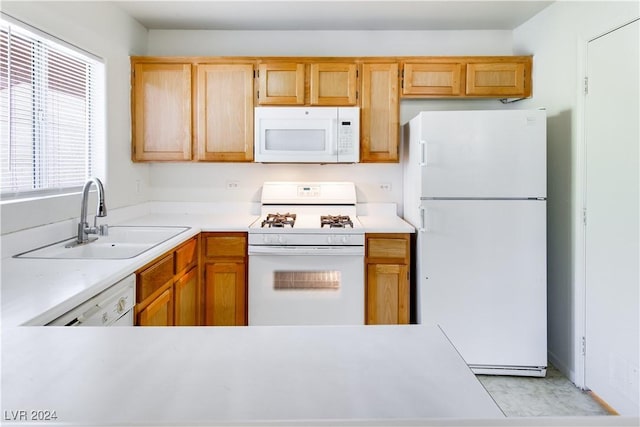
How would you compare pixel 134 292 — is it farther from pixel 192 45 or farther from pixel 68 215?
pixel 192 45

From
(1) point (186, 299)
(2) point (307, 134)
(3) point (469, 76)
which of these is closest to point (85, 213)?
(1) point (186, 299)

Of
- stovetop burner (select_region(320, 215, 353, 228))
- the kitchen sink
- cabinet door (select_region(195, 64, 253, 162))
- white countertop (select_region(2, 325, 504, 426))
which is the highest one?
cabinet door (select_region(195, 64, 253, 162))

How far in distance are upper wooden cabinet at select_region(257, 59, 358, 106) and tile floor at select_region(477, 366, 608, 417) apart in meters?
2.13

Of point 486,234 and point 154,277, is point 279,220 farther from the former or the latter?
point 486,234

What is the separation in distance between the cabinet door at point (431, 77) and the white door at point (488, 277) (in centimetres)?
94

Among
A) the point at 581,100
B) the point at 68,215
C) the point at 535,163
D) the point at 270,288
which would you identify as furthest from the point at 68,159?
the point at 581,100

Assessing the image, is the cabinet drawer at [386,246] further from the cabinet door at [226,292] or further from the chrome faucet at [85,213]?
the chrome faucet at [85,213]

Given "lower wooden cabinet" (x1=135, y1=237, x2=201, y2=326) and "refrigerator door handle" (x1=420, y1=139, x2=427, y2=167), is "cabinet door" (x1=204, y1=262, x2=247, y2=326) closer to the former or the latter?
"lower wooden cabinet" (x1=135, y1=237, x2=201, y2=326)

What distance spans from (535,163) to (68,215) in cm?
278

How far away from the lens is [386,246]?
3.03 meters

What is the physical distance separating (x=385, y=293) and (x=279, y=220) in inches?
35.3

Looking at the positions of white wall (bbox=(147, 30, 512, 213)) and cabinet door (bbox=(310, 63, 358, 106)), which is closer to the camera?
cabinet door (bbox=(310, 63, 358, 106))

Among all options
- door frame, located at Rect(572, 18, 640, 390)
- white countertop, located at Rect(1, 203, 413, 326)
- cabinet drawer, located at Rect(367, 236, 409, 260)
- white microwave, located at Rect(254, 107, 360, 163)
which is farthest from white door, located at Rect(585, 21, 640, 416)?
white countertop, located at Rect(1, 203, 413, 326)

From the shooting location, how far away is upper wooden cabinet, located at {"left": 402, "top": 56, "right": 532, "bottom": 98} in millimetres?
3240
